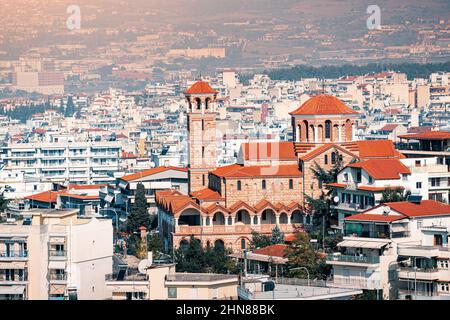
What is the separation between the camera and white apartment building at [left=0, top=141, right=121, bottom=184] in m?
59.0

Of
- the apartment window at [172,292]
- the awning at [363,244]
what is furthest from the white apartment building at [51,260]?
the awning at [363,244]

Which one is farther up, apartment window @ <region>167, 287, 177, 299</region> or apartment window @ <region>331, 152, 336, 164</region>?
apartment window @ <region>331, 152, 336, 164</region>

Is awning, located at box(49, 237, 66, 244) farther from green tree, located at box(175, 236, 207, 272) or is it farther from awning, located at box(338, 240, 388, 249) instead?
green tree, located at box(175, 236, 207, 272)

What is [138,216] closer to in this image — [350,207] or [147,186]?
[147,186]

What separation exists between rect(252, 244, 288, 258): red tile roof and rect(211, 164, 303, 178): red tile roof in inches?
179

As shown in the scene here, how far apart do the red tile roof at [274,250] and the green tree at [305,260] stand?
0.46 m

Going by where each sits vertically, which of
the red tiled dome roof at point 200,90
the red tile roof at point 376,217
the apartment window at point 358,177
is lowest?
the red tile roof at point 376,217

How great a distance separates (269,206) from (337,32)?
123923mm

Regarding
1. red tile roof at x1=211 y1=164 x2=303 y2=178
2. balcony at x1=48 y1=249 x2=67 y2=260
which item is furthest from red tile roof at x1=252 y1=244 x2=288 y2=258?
balcony at x1=48 y1=249 x2=67 y2=260

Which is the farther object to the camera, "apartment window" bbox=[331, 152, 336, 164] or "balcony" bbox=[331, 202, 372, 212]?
"apartment window" bbox=[331, 152, 336, 164]

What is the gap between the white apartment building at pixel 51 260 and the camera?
76.9ft

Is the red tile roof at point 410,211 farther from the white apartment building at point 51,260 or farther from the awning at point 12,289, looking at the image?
the awning at point 12,289

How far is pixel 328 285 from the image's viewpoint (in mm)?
22625

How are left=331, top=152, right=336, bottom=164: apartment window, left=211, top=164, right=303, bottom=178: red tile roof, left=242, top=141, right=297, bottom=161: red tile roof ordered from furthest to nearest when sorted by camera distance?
left=242, top=141, right=297, bottom=161: red tile roof < left=331, top=152, right=336, bottom=164: apartment window < left=211, top=164, right=303, bottom=178: red tile roof
